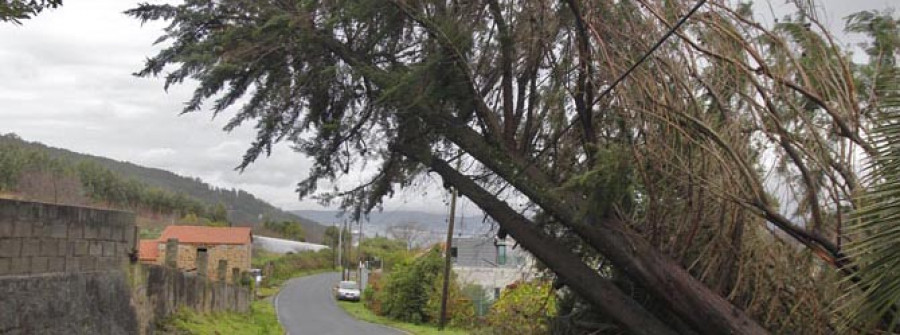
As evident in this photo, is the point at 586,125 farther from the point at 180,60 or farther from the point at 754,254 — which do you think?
the point at 180,60

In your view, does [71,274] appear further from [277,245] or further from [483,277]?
[277,245]

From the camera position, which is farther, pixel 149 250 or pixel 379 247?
→ pixel 379 247

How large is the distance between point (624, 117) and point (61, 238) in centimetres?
659

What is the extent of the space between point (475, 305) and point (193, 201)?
226 ft

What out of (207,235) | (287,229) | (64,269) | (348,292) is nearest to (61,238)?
(64,269)

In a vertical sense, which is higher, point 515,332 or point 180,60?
point 180,60

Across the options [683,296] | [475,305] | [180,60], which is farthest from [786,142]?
[475,305]

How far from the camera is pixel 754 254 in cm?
909

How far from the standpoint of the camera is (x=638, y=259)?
8969 millimetres

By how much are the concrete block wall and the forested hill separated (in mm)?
3201

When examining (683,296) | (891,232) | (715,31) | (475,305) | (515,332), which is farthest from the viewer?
(475,305)

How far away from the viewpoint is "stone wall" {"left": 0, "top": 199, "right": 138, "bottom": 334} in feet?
27.2

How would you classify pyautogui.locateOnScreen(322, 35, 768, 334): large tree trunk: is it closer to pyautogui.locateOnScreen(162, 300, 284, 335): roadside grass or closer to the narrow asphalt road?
pyautogui.locateOnScreen(162, 300, 284, 335): roadside grass

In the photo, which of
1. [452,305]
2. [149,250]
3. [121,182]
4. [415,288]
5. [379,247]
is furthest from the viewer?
[379,247]
